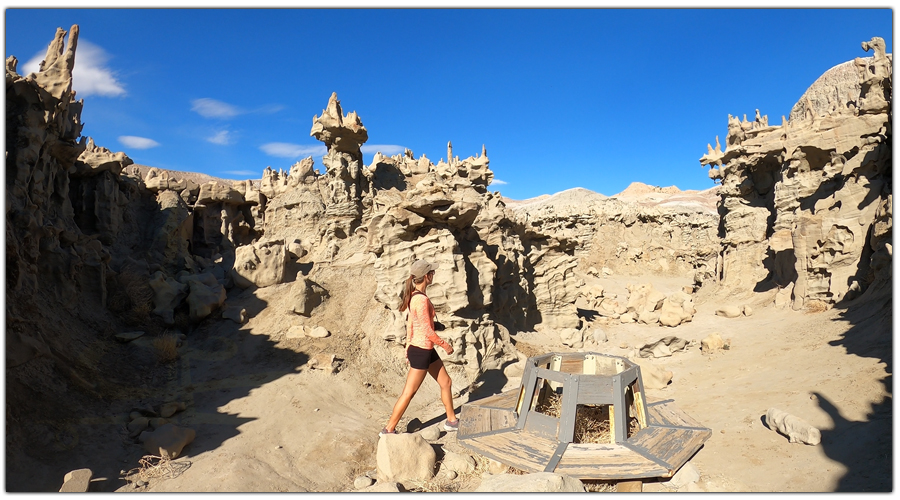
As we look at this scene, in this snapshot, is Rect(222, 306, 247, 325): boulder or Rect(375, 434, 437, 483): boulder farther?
Rect(222, 306, 247, 325): boulder

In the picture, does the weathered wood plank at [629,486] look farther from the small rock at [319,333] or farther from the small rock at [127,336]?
the small rock at [127,336]

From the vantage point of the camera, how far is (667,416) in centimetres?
491

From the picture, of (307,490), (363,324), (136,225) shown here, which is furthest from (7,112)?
(136,225)

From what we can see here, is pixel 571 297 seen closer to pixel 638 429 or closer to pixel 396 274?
pixel 396 274

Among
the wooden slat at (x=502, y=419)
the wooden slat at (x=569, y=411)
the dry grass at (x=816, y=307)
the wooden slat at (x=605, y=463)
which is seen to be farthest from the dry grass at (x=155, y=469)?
the dry grass at (x=816, y=307)

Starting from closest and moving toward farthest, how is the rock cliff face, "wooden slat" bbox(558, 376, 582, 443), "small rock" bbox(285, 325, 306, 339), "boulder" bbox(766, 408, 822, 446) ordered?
"boulder" bbox(766, 408, 822, 446) → "wooden slat" bbox(558, 376, 582, 443) → "small rock" bbox(285, 325, 306, 339) → the rock cliff face

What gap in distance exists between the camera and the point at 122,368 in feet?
19.7

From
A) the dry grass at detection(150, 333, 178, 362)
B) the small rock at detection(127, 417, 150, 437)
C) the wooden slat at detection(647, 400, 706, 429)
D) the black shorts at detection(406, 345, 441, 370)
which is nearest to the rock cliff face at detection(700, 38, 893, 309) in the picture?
the wooden slat at detection(647, 400, 706, 429)

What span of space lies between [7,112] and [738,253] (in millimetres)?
18232

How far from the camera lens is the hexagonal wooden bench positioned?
3.89m

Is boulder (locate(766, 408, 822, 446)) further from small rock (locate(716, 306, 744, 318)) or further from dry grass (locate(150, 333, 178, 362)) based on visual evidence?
small rock (locate(716, 306, 744, 318))

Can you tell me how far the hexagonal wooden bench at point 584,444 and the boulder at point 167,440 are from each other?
8.30 ft

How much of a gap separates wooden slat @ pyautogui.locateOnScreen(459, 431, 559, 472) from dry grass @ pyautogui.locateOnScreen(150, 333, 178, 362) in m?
4.45

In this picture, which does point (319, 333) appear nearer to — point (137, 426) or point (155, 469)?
point (137, 426)
